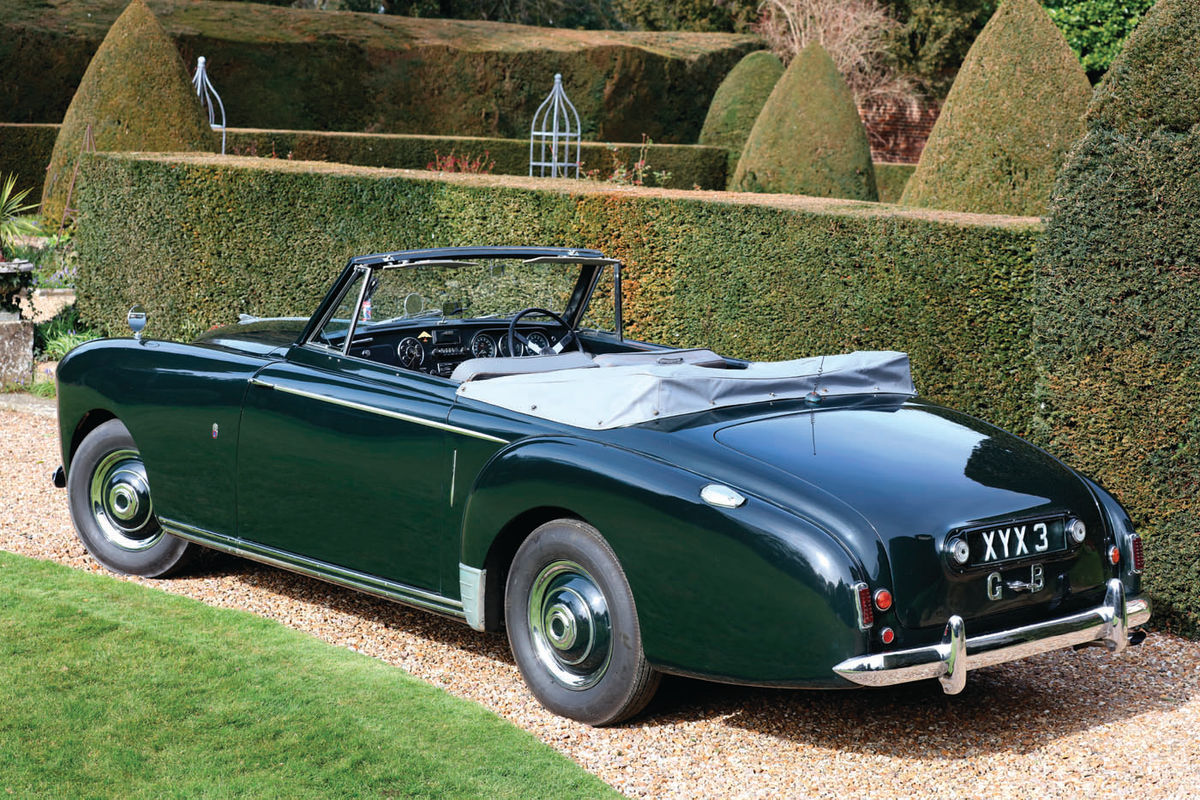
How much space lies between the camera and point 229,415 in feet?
17.1

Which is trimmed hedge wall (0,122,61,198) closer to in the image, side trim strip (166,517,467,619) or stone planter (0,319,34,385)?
stone planter (0,319,34,385)

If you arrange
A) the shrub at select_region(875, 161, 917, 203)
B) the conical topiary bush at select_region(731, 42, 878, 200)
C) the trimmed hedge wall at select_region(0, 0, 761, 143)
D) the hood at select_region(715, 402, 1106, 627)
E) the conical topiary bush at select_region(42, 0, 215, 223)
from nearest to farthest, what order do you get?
the hood at select_region(715, 402, 1106, 627) < the conical topiary bush at select_region(42, 0, 215, 223) < the conical topiary bush at select_region(731, 42, 878, 200) < the trimmed hedge wall at select_region(0, 0, 761, 143) < the shrub at select_region(875, 161, 917, 203)

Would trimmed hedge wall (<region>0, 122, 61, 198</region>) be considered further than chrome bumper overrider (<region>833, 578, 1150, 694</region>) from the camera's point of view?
Yes

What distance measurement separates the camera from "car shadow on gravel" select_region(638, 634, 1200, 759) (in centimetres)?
429

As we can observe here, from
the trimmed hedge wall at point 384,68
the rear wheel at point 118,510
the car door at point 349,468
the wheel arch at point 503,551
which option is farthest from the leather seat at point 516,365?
the trimmed hedge wall at point 384,68

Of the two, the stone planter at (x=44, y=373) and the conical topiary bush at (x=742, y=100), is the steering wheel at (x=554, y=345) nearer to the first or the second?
the stone planter at (x=44, y=373)

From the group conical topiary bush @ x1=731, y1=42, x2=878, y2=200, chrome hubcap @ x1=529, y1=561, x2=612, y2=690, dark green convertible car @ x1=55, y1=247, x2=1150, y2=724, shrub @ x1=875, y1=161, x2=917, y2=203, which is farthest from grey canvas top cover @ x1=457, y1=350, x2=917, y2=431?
shrub @ x1=875, y1=161, x2=917, y2=203

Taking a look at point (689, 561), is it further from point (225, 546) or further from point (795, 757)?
point (225, 546)

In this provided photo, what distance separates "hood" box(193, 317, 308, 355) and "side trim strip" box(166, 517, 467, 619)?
0.79 metres

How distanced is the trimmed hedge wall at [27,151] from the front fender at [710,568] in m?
17.9

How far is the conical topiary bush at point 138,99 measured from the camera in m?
13.9

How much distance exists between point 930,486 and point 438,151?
18907 millimetres

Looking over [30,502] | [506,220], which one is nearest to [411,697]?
[30,502]

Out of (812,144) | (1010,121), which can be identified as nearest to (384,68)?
(812,144)
